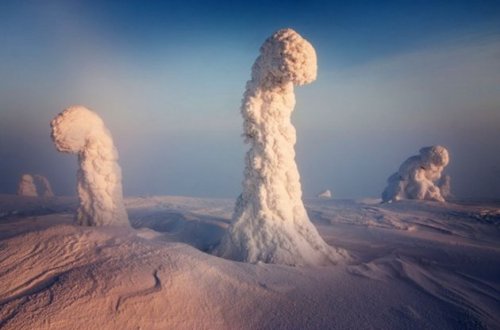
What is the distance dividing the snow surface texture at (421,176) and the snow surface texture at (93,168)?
11.9 metres

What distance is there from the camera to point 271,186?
5742 millimetres

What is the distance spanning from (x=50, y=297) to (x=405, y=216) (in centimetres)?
1061

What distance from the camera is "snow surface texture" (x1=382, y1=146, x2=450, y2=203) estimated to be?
42.6 ft

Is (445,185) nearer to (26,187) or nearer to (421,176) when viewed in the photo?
(421,176)

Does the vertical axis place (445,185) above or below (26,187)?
above

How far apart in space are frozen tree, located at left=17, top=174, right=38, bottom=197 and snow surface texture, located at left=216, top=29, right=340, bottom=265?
15.5 metres

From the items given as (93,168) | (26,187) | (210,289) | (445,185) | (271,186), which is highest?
(93,168)

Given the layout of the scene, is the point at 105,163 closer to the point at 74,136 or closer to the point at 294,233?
the point at 74,136

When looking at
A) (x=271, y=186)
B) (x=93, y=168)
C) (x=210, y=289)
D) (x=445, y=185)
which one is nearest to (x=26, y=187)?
(x=93, y=168)

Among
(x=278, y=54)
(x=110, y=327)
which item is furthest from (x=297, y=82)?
(x=110, y=327)

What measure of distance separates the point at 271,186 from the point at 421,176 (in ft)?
35.9

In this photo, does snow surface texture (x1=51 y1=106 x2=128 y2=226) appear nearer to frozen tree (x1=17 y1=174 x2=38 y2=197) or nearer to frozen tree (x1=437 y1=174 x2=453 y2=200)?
frozen tree (x1=17 y1=174 x2=38 y2=197)

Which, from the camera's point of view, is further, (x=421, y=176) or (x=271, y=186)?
(x=421, y=176)

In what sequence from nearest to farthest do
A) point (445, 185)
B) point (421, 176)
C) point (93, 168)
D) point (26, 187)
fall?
point (93, 168) → point (421, 176) → point (26, 187) → point (445, 185)
